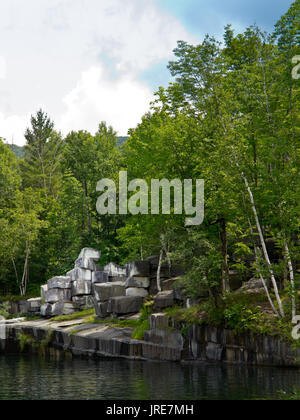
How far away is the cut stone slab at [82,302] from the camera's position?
44.3 metres

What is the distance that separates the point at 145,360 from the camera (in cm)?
2570

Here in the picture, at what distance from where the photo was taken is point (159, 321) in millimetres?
26656

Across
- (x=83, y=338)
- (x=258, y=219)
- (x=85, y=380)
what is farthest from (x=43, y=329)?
(x=258, y=219)

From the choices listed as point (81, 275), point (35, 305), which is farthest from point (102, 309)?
point (35, 305)

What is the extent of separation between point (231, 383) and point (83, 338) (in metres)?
14.8

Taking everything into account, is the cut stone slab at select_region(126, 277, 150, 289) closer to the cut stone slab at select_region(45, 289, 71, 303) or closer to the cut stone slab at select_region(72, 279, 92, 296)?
the cut stone slab at select_region(72, 279, 92, 296)

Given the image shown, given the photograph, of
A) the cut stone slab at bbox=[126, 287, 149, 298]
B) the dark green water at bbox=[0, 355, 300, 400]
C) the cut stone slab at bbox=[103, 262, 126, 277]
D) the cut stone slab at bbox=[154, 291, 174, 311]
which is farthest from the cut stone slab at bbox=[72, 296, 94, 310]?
the dark green water at bbox=[0, 355, 300, 400]

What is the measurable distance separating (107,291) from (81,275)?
911 centimetres

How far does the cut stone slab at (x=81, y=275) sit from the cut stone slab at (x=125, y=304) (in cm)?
1127

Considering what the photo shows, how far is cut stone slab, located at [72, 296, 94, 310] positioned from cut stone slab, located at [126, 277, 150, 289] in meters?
10.6

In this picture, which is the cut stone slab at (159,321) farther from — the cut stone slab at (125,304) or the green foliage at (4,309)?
the green foliage at (4,309)

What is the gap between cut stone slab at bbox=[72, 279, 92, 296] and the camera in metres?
44.3

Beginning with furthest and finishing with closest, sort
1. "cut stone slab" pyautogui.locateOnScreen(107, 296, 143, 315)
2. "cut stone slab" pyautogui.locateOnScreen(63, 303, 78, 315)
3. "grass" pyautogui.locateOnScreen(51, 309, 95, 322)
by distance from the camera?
"cut stone slab" pyautogui.locateOnScreen(63, 303, 78, 315)
"grass" pyautogui.locateOnScreen(51, 309, 95, 322)
"cut stone slab" pyautogui.locateOnScreen(107, 296, 143, 315)
